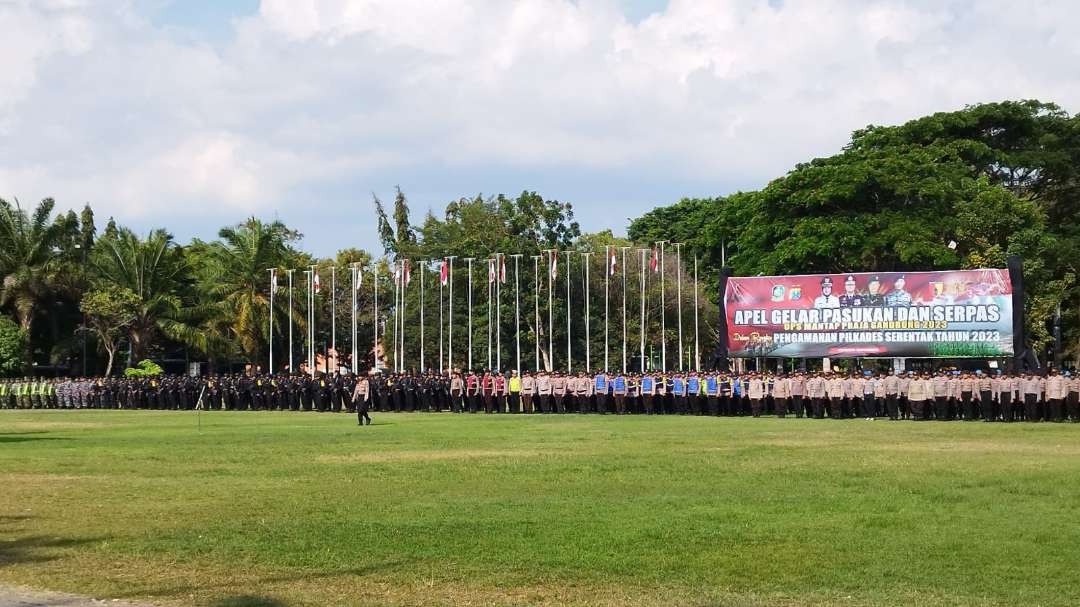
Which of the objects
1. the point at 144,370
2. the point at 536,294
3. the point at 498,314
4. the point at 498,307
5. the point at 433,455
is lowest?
the point at 433,455

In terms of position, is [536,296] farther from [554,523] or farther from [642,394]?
[554,523]

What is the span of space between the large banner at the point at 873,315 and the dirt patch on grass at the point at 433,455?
20.7m

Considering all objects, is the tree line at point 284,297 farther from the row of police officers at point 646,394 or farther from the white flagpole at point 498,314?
the row of police officers at point 646,394

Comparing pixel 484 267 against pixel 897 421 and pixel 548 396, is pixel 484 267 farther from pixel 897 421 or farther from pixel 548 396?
pixel 897 421

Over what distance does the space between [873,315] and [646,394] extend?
7.46 meters

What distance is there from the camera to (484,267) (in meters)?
64.6

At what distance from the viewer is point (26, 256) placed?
219 ft

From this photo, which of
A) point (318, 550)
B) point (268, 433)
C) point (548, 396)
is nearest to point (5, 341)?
point (548, 396)

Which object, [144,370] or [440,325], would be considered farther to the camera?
[144,370]

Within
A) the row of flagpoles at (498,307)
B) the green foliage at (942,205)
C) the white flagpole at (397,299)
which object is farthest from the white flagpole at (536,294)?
the green foliage at (942,205)

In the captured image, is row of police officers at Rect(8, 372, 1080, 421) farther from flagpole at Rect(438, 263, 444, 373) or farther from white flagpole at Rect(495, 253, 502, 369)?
flagpole at Rect(438, 263, 444, 373)

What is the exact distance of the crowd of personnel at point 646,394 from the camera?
35188 mm

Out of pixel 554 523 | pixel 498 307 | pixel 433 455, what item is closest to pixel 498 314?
pixel 498 307

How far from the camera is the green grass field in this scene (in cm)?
989
